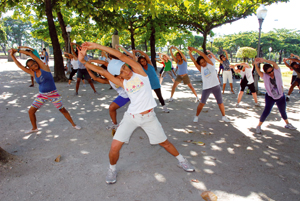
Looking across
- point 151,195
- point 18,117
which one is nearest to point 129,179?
point 151,195

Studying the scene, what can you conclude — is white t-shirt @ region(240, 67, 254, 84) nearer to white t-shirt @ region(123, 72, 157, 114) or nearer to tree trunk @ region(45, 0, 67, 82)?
white t-shirt @ region(123, 72, 157, 114)

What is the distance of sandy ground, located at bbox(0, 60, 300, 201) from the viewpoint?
3.06 meters

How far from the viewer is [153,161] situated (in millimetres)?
3930

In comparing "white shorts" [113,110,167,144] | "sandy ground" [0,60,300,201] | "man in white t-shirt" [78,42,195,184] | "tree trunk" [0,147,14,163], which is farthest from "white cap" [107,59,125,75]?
"tree trunk" [0,147,14,163]

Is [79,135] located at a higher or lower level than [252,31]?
lower

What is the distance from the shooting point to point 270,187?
3146 millimetres

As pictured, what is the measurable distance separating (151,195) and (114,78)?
1.68 meters

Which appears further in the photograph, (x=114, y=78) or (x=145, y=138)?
(x=145, y=138)

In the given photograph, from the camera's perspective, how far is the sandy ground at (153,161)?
306 centimetres

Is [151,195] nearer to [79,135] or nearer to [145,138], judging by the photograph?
[145,138]

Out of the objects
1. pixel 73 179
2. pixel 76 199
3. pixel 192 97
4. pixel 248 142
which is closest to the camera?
pixel 76 199

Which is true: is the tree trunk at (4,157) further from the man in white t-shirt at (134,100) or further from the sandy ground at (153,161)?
the man in white t-shirt at (134,100)

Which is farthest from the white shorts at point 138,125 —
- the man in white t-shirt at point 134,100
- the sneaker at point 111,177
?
the sneaker at point 111,177

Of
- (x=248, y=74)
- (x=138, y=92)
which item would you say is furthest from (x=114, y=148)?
(x=248, y=74)
